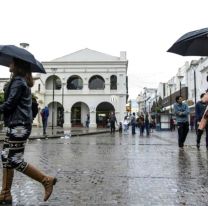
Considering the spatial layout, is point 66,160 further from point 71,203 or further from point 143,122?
point 143,122

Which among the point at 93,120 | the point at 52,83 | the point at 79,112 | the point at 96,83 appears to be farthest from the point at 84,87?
the point at 93,120

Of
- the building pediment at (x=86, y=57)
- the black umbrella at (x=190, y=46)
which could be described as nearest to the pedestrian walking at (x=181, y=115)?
the black umbrella at (x=190, y=46)

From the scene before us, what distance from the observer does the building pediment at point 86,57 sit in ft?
185

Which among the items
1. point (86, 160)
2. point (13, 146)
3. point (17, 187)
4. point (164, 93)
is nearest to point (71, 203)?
point (13, 146)

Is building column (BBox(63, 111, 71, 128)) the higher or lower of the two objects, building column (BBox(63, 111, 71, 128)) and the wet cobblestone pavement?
the higher

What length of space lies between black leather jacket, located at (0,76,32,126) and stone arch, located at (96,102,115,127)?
51468mm

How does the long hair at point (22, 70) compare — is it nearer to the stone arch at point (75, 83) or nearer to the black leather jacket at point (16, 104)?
the black leather jacket at point (16, 104)

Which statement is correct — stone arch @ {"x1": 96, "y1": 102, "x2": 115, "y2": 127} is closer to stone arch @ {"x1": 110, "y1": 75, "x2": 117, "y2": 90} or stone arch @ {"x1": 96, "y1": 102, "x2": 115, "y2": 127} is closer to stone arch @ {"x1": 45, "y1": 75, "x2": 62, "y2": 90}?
stone arch @ {"x1": 110, "y1": 75, "x2": 117, "y2": 90}

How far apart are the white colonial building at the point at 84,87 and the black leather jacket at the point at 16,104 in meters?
50.2

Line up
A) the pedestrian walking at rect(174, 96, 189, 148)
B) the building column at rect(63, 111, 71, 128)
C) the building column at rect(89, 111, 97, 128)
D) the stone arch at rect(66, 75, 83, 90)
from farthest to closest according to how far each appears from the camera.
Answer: the stone arch at rect(66, 75, 83, 90) < the building column at rect(63, 111, 71, 128) < the building column at rect(89, 111, 97, 128) < the pedestrian walking at rect(174, 96, 189, 148)

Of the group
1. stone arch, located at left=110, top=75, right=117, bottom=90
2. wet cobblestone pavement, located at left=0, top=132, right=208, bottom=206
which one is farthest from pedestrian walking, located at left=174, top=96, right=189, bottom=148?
stone arch, located at left=110, top=75, right=117, bottom=90

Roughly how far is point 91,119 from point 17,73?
50.8 m

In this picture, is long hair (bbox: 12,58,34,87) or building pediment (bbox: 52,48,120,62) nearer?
long hair (bbox: 12,58,34,87)

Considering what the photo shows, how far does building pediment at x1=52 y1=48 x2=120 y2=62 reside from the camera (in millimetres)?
56531
